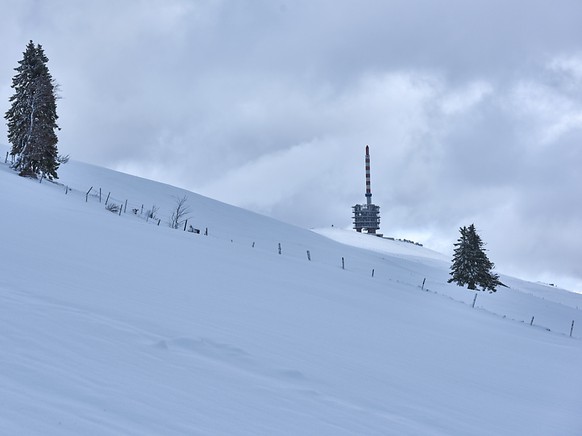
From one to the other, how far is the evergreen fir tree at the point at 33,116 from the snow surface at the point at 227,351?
1382cm

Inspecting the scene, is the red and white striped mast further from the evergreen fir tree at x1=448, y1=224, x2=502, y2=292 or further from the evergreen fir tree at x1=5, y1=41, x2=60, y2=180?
the evergreen fir tree at x1=5, y1=41, x2=60, y2=180

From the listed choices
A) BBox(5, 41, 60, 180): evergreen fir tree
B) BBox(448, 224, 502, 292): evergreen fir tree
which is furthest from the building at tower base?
BBox(5, 41, 60, 180): evergreen fir tree

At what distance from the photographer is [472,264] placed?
44.1 meters

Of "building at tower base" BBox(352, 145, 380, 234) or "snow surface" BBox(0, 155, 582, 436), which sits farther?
"building at tower base" BBox(352, 145, 380, 234)

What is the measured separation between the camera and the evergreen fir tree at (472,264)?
43.6 metres

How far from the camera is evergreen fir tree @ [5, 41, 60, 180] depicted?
32.5m

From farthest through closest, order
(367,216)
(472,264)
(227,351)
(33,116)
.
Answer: (367,216)
(472,264)
(33,116)
(227,351)

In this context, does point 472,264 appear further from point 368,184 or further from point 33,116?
point 368,184

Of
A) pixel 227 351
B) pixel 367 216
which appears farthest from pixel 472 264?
pixel 367 216

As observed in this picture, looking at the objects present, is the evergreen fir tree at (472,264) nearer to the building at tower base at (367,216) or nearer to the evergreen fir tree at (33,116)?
the evergreen fir tree at (33,116)

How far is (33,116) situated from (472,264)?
3229 cm

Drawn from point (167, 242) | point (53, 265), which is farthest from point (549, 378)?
point (167, 242)

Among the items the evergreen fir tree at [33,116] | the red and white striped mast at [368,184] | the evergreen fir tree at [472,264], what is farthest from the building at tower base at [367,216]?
the evergreen fir tree at [33,116]

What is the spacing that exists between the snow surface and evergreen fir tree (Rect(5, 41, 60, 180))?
1382cm
